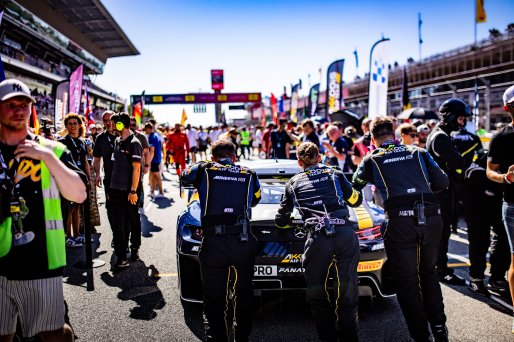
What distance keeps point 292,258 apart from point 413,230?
95 centimetres

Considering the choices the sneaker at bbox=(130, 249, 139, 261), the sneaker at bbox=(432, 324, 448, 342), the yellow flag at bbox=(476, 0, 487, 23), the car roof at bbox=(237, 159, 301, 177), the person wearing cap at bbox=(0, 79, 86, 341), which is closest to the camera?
the person wearing cap at bbox=(0, 79, 86, 341)

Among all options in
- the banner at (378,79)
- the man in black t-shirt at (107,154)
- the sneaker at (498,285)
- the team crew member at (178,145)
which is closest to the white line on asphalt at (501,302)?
the sneaker at (498,285)

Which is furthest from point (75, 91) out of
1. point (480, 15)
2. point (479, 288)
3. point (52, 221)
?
point (480, 15)

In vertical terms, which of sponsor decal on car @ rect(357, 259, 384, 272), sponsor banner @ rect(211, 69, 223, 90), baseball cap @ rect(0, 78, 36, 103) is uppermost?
sponsor banner @ rect(211, 69, 223, 90)

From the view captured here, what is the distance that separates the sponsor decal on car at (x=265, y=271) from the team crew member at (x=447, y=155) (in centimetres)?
232

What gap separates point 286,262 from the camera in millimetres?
3346

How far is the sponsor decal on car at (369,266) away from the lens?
3.41m

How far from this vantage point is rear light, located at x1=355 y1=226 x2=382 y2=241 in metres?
3.52

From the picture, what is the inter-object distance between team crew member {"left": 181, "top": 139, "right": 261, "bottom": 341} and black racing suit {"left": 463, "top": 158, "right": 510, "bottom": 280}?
2.76 m

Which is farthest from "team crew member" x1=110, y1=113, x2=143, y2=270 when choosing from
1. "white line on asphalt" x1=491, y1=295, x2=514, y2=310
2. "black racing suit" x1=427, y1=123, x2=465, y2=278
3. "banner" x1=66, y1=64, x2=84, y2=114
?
"banner" x1=66, y1=64, x2=84, y2=114

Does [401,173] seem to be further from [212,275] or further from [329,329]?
[212,275]

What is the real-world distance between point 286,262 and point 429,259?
3.62 ft

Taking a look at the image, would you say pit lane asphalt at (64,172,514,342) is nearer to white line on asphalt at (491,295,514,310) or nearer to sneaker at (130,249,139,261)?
white line on asphalt at (491,295,514,310)

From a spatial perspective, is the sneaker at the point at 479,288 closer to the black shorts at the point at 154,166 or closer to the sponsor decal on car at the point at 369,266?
the sponsor decal on car at the point at 369,266
